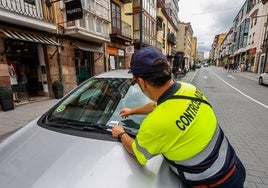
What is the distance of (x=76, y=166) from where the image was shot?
1.26m

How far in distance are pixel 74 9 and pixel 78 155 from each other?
29.0 feet

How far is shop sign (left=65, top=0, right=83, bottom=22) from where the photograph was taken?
8.34 meters

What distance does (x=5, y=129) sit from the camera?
4.75 metres

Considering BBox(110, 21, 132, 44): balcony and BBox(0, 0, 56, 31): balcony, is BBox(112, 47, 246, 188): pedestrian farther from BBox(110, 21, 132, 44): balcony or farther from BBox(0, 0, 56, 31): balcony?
BBox(110, 21, 132, 44): balcony

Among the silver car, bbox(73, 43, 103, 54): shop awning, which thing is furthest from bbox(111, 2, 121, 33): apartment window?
the silver car

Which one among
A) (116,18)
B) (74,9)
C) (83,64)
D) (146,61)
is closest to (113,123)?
(146,61)

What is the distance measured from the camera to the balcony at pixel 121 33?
1407 cm

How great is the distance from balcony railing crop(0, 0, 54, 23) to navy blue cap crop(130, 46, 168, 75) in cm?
752

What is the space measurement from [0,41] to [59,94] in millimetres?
3319

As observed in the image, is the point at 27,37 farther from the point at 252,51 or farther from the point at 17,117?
the point at 252,51

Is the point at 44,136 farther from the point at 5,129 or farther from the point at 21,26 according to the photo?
the point at 21,26

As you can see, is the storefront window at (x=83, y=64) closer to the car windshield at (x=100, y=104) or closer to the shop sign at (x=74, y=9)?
the shop sign at (x=74, y=9)

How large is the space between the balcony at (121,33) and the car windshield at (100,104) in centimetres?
1222

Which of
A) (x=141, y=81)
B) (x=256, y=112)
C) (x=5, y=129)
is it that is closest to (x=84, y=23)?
(x=5, y=129)
